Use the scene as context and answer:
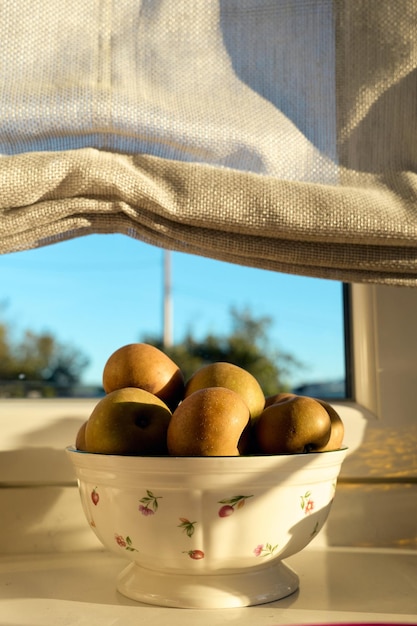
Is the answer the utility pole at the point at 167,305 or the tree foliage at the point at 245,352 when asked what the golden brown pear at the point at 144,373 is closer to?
the tree foliage at the point at 245,352

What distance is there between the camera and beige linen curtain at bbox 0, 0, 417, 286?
752mm

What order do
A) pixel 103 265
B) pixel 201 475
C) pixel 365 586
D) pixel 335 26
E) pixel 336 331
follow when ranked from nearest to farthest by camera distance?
pixel 201 475, pixel 365 586, pixel 335 26, pixel 336 331, pixel 103 265

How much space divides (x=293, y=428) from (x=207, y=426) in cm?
10

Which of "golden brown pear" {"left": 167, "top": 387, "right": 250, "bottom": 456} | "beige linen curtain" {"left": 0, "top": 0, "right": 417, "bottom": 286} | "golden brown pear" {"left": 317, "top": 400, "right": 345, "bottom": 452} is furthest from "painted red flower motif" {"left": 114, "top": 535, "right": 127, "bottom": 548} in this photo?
"beige linen curtain" {"left": 0, "top": 0, "right": 417, "bottom": 286}

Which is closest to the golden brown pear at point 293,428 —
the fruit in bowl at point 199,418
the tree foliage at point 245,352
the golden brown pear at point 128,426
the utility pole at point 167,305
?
the fruit in bowl at point 199,418

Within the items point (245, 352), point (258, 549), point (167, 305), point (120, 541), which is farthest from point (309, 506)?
point (167, 305)

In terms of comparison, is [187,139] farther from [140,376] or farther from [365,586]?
[365,586]

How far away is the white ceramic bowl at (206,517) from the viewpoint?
0.64 m

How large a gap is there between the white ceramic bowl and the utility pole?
641 mm

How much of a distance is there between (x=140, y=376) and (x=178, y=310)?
0.68 metres

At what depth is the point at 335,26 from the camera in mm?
880

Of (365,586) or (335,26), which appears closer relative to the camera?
(365,586)

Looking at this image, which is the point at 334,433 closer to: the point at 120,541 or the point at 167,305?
the point at 120,541

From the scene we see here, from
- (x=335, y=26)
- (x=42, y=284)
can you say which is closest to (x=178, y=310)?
(x=42, y=284)
